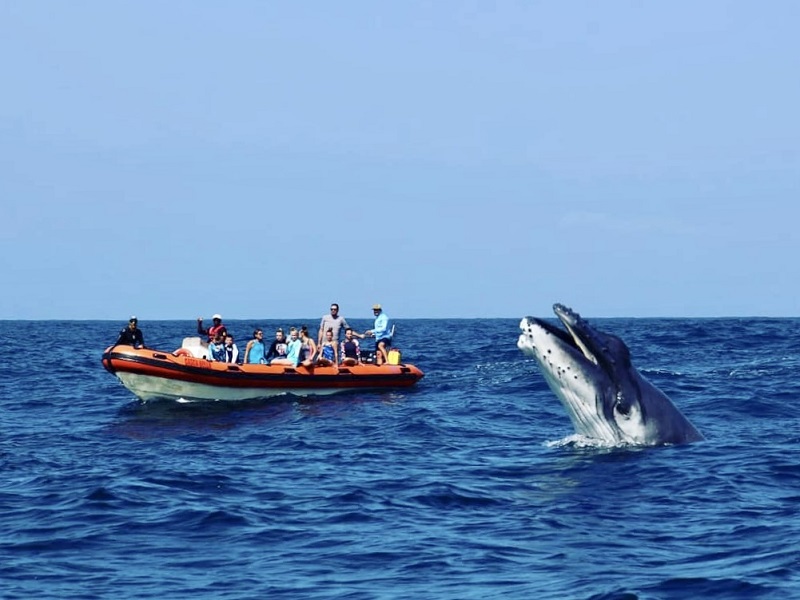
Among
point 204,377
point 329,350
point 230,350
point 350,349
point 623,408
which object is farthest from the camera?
point 350,349

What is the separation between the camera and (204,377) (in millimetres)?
27766

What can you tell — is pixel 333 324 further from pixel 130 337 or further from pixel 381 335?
pixel 130 337

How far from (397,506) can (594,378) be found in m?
3.07

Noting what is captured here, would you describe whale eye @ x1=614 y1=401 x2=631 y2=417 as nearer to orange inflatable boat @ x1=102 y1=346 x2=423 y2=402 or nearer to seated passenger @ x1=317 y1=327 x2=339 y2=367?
orange inflatable boat @ x1=102 y1=346 x2=423 y2=402

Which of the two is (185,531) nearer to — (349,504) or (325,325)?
(349,504)

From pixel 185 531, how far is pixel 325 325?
680 inches

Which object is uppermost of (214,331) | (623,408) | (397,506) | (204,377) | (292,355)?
(214,331)

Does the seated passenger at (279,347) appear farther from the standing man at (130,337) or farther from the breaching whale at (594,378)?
the breaching whale at (594,378)

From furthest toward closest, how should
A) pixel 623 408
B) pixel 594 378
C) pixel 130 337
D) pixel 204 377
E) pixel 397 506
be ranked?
1. pixel 130 337
2. pixel 204 377
3. pixel 623 408
4. pixel 594 378
5. pixel 397 506

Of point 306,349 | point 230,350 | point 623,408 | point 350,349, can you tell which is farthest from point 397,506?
point 350,349

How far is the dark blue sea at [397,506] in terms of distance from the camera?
10.6 meters

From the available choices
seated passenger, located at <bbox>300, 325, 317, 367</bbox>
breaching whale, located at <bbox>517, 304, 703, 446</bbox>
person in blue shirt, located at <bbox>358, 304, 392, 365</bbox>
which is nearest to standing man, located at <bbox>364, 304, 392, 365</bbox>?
person in blue shirt, located at <bbox>358, 304, 392, 365</bbox>

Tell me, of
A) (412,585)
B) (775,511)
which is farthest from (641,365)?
(412,585)

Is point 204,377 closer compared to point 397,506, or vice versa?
point 397,506
